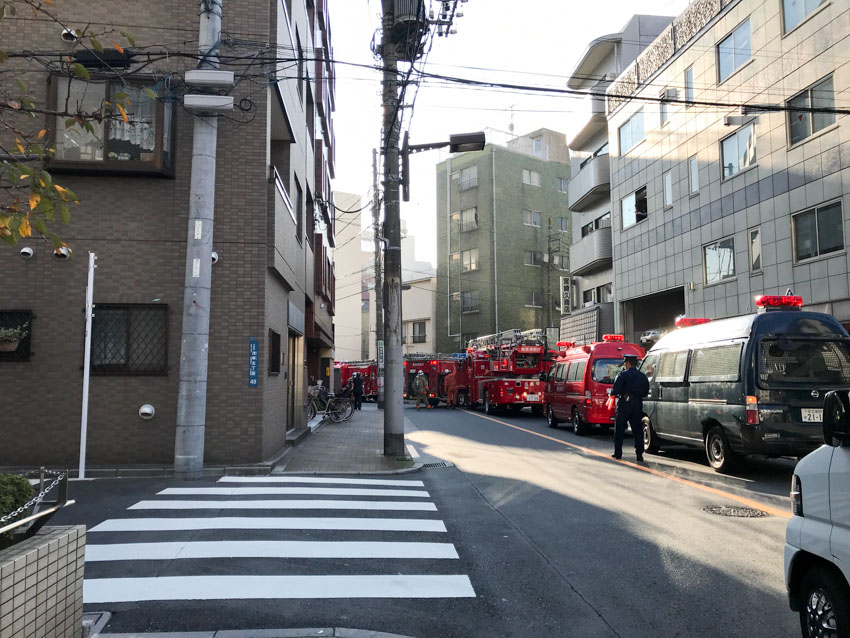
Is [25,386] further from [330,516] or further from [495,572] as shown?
[495,572]

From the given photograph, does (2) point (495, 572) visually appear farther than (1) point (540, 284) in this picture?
No

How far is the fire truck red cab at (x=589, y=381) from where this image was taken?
662 inches

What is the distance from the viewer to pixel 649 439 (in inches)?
518

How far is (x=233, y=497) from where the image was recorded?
8484 mm

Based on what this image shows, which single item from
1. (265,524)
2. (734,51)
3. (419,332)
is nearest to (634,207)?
(734,51)

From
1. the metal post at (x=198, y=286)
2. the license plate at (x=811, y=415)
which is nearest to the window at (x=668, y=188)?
the license plate at (x=811, y=415)

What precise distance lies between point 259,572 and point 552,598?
233 centimetres

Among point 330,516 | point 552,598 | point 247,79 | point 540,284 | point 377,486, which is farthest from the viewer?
point 540,284

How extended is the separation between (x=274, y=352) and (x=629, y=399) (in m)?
6.61

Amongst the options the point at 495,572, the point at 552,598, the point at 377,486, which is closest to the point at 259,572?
the point at 495,572

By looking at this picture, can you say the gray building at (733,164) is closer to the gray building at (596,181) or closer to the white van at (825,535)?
the gray building at (596,181)

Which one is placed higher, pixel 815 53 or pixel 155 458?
pixel 815 53

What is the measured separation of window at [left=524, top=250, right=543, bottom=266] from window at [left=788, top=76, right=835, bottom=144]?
33.0 m

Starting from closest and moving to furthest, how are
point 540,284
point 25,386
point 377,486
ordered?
1. point 377,486
2. point 25,386
3. point 540,284
